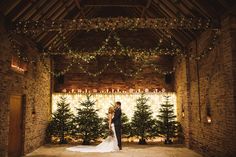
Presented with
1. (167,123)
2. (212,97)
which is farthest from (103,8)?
(212,97)

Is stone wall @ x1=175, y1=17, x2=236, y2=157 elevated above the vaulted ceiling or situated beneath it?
situated beneath

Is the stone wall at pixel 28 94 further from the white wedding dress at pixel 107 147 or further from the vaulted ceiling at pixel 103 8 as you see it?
the white wedding dress at pixel 107 147

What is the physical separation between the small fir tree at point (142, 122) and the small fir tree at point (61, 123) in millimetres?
3069

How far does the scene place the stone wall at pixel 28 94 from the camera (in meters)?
8.05

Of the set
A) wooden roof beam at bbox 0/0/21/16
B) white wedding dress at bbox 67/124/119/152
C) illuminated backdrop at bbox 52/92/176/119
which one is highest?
wooden roof beam at bbox 0/0/21/16

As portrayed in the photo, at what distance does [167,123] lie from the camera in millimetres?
13188

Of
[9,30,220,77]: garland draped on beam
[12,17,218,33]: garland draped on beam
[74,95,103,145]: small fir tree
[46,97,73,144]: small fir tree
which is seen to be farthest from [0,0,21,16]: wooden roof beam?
[74,95,103,145]: small fir tree

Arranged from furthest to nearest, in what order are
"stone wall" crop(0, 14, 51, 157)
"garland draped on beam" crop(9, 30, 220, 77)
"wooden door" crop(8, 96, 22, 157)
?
1. "garland draped on beam" crop(9, 30, 220, 77)
2. "wooden door" crop(8, 96, 22, 157)
3. "stone wall" crop(0, 14, 51, 157)

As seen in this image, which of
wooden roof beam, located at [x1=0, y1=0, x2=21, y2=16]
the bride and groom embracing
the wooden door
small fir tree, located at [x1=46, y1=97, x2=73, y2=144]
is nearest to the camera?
wooden roof beam, located at [x1=0, y1=0, x2=21, y2=16]

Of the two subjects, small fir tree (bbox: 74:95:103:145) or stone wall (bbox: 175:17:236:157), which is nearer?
stone wall (bbox: 175:17:236:157)

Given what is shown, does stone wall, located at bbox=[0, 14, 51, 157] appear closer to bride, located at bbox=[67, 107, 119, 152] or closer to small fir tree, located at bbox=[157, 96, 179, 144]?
bride, located at bbox=[67, 107, 119, 152]

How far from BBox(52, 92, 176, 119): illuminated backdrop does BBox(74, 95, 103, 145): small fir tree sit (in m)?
0.72

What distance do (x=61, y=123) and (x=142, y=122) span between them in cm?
383

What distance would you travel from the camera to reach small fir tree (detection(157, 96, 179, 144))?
13.1m
